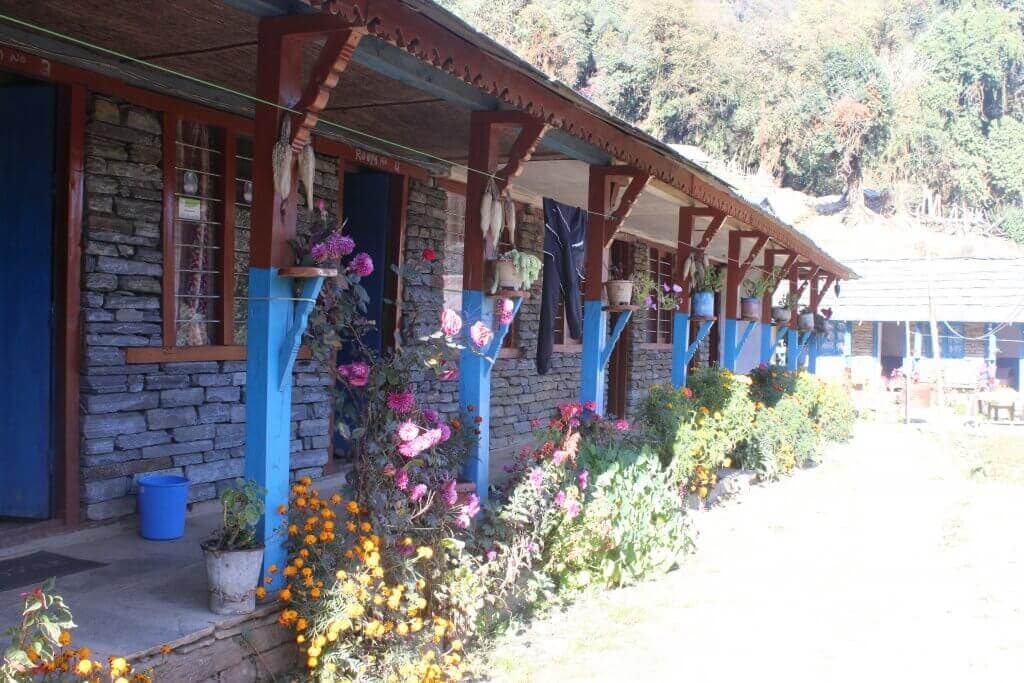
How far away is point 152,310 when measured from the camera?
5.00 meters

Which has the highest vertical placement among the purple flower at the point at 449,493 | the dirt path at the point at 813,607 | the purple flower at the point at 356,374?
the purple flower at the point at 356,374

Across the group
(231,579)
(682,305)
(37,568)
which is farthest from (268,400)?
(682,305)

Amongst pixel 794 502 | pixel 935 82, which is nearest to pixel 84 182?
pixel 794 502

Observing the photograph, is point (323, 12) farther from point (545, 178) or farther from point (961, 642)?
point (961, 642)

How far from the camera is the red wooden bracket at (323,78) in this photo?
348 cm

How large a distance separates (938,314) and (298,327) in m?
22.6

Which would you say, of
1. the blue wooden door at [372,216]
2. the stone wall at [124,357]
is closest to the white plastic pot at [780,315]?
the blue wooden door at [372,216]

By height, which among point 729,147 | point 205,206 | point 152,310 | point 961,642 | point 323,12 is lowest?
point 961,642

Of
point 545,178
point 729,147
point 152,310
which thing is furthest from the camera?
point 729,147

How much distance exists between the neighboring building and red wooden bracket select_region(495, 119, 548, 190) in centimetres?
1871

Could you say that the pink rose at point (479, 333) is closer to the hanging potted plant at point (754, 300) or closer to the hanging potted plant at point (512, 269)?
the hanging potted plant at point (512, 269)

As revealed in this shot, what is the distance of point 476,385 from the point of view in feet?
16.4

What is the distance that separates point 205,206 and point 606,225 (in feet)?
9.38

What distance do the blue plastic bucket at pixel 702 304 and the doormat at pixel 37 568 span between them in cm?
621
